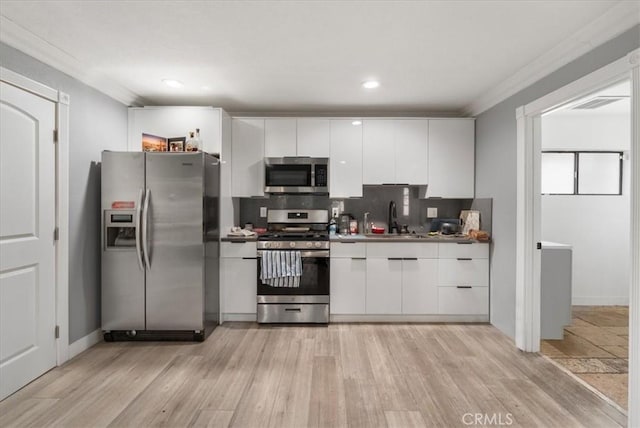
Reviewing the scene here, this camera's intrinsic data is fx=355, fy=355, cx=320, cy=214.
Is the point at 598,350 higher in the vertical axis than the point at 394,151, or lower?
lower

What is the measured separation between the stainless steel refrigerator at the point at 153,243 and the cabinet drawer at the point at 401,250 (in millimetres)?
1765

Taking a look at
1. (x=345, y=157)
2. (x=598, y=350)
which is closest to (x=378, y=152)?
(x=345, y=157)

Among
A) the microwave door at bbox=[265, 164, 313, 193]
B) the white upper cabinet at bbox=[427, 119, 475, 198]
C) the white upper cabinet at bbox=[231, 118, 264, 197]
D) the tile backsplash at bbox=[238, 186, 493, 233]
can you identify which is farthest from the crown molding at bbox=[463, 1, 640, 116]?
the white upper cabinet at bbox=[231, 118, 264, 197]

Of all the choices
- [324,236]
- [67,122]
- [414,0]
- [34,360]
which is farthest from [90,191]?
[414,0]

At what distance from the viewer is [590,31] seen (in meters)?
2.26

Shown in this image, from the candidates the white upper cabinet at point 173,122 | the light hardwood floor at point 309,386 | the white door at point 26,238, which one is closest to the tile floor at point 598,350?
the light hardwood floor at point 309,386

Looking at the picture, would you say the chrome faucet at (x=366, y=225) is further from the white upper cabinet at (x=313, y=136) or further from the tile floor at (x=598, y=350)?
the tile floor at (x=598, y=350)

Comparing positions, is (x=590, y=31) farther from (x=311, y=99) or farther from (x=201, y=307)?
(x=201, y=307)

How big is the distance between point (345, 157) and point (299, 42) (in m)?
1.78

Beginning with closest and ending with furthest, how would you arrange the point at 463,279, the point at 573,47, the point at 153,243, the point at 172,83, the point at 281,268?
the point at 573,47 → the point at 153,243 → the point at 172,83 → the point at 281,268 → the point at 463,279

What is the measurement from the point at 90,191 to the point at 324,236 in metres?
2.28

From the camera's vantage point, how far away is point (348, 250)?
12.6 feet

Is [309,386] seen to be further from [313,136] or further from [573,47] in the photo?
[573,47]

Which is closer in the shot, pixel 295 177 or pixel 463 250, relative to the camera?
pixel 463 250
